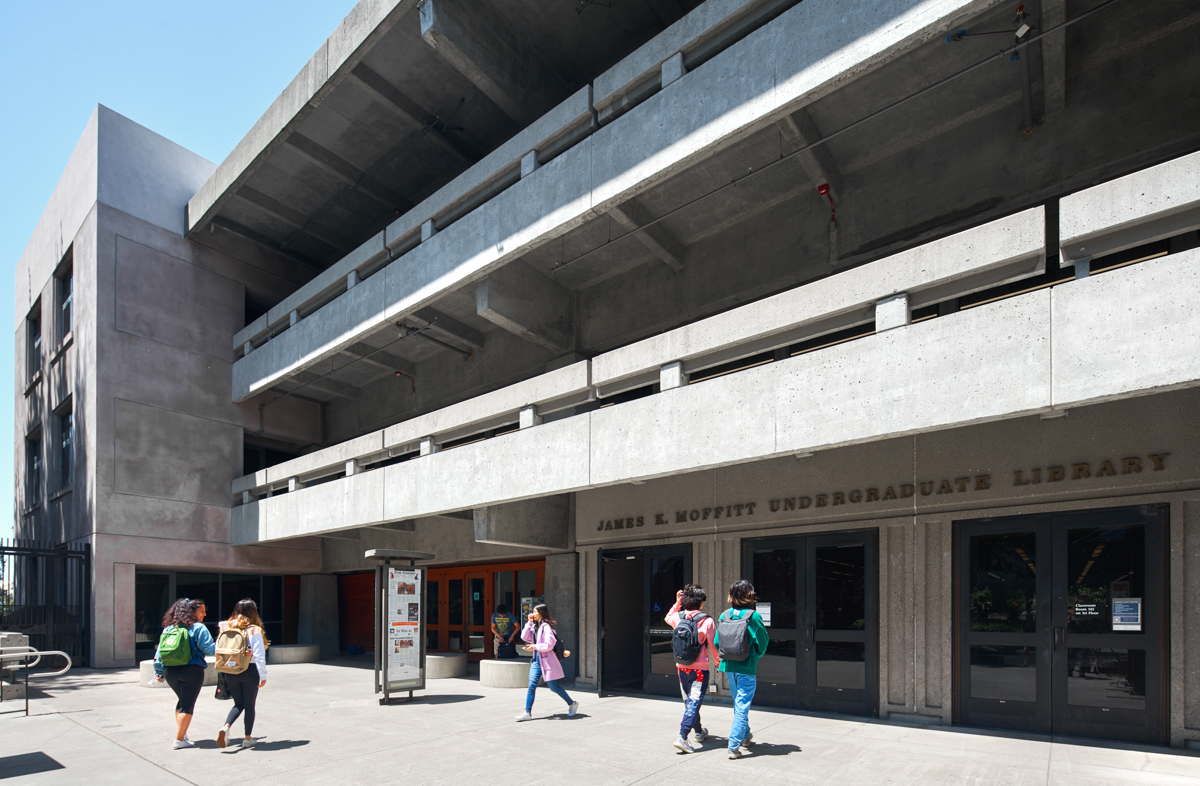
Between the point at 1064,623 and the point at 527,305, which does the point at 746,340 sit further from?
the point at 527,305

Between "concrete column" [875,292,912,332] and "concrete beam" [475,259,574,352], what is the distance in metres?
6.99

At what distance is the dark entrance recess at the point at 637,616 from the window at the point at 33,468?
66.5 ft

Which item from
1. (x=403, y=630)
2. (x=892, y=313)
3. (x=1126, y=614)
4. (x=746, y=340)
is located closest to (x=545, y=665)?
(x=403, y=630)

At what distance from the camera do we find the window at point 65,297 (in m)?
21.7

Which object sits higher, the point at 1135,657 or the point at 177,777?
the point at 1135,657

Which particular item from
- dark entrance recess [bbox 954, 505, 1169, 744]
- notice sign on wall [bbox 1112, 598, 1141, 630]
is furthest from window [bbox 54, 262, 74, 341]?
notice sign on wall [bbox 1112, 598, 1141, 630]

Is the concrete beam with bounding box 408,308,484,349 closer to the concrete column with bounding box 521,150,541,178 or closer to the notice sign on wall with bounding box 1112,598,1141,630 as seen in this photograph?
the concrete column with bounding box 521,150,541,178

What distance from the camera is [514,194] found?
493 inches

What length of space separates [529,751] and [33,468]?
24536mm

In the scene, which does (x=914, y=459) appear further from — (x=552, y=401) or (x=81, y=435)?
(x=81, y=435)

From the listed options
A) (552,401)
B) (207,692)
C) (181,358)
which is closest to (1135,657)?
(552,401)

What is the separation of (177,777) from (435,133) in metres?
12.7

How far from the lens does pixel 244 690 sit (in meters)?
8.57

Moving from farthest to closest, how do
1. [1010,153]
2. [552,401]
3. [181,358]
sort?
[181,358] → [552,401] → [1010,153]
